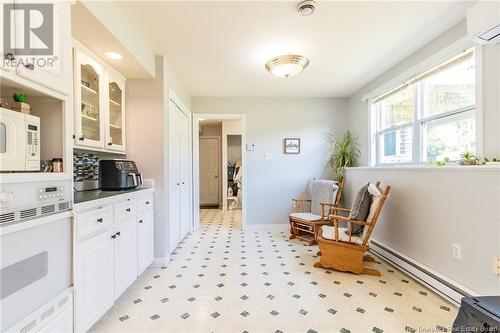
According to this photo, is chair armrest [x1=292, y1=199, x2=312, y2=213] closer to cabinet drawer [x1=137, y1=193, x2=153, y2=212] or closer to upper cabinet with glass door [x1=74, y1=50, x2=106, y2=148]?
cabinet drawer [x1=137, y1=193, x2=153, y2=212]

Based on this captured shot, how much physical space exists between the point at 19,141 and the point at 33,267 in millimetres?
622

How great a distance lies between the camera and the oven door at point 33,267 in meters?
1.02

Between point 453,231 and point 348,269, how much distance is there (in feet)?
3.32

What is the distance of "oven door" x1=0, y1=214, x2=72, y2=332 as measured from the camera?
3.33 feet

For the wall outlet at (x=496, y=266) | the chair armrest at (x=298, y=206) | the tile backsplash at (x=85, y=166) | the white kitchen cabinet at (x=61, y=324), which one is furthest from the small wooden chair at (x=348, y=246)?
the tile backsplash at (x=85, y=166)

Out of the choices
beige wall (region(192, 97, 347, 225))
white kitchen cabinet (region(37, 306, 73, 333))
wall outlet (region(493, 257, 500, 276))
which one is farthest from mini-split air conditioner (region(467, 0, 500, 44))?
white kitchen cabinet (region(37, 306, 73, 333))

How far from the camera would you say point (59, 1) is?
130cm

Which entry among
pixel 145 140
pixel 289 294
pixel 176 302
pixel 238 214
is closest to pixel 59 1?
pixel 145 140

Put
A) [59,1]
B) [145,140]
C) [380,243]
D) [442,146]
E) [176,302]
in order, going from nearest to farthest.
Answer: [59,1]
[176,302]
[442,146]
[145,140]
[380,243]

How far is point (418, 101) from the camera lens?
8.63 feet

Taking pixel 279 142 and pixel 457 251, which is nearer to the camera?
pixel 457 251

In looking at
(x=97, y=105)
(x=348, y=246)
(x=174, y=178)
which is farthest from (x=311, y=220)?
(x=97, y=105)

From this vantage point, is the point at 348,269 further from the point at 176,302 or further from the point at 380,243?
the point at 176,302

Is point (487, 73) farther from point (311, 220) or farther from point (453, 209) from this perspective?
point (311, 220)
